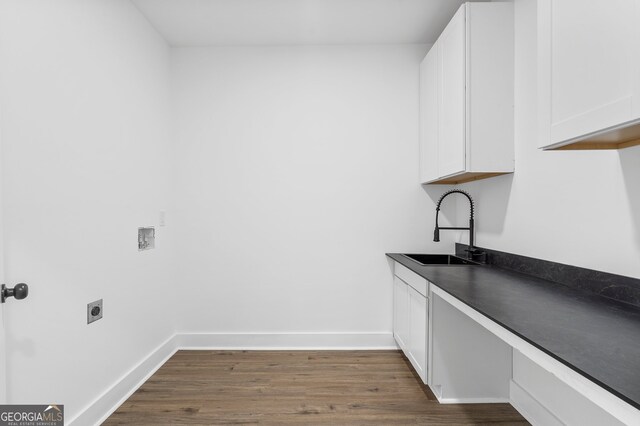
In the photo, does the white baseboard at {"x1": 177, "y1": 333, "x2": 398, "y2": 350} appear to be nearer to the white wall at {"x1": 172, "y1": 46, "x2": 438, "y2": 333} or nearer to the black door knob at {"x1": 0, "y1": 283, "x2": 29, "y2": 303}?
the white wall at {"x1": 172, "y1": 46, "x2": 438, "y2": 333}

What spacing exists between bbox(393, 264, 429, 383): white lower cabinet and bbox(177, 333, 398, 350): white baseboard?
0.66ft

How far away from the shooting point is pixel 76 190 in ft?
5.67

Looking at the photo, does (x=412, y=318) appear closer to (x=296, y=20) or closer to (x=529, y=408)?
(x=529, y=408)

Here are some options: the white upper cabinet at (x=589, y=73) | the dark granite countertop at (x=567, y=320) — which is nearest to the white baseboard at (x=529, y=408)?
the dark granite countertop at (x=567, y=320)

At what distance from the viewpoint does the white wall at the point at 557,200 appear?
1367mm

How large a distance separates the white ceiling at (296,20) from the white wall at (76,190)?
30cm

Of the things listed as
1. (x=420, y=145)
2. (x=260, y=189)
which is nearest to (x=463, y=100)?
(x=420, y=145)

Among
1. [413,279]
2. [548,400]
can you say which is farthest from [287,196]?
[548,400]

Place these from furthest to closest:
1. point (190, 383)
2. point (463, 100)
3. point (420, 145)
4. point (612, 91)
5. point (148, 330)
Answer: point (420, 145), point (148, 330), point (190, 383), point (463, 100), point (612, 91)

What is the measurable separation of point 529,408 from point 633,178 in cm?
145

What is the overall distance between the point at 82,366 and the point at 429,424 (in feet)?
6.72

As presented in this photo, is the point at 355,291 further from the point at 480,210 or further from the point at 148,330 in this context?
the point at 148,330

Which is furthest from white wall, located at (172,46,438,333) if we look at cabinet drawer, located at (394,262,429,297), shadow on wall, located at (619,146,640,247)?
shadow on wall, located at (619,146,640,247)

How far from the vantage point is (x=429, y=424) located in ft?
6.06
